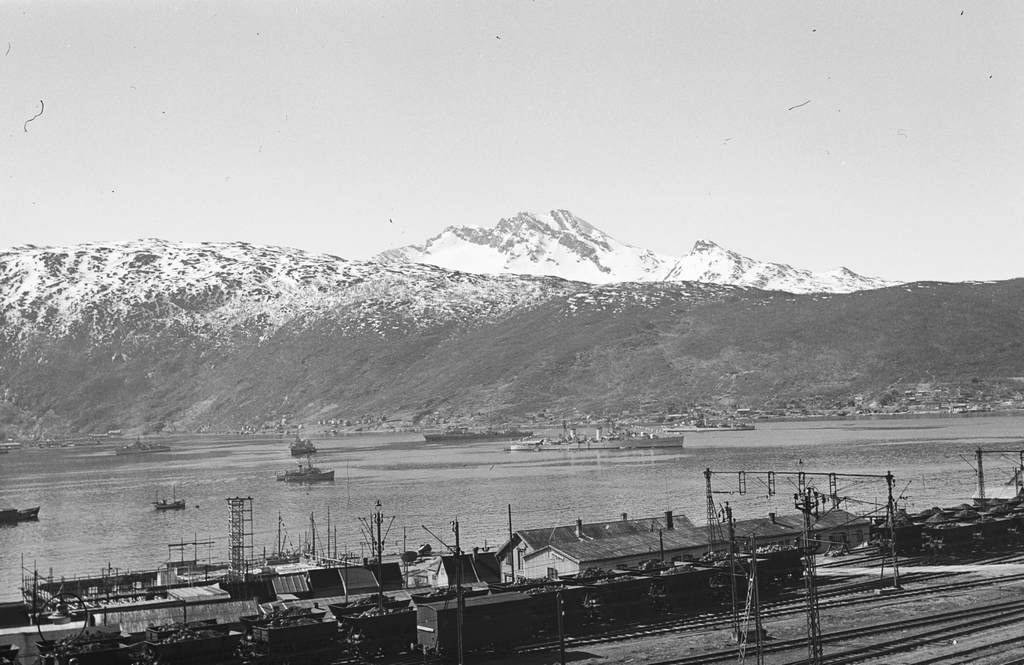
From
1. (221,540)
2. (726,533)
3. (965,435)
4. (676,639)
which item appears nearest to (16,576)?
(221,540)

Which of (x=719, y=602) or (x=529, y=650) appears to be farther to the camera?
(x=719, y=602)

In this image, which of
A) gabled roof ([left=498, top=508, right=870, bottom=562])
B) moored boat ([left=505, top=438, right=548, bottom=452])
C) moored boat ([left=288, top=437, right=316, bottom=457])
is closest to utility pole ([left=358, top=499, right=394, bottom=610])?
gabled roof ([left=498, top=508, right=870, bottom=562])

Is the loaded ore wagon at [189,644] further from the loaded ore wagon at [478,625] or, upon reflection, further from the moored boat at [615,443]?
the moored boat at [615,443]

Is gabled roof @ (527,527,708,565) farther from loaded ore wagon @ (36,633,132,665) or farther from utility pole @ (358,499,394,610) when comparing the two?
loaded ore wagon @ (36,633,132,665)

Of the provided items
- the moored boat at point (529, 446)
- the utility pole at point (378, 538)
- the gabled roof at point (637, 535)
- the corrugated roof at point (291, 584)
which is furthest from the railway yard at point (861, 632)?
the moored boat at point (529, 446)

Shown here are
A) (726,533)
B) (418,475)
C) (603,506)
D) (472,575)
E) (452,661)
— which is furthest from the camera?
(418,475)

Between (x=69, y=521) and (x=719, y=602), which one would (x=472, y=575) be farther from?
(x=69, y=521)

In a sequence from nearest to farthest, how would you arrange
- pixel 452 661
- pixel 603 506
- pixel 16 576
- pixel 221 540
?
1. pixel 452 661
2. pixel 16 576
3. pixel 221 540
4. pixel 603 506
